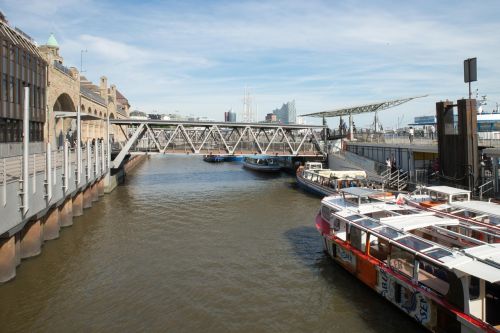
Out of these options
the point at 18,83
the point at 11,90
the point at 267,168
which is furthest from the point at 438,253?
the point at 267,168

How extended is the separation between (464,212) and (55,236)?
22250mm

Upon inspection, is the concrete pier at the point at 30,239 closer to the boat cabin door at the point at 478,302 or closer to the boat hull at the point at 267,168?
the boat cabin door at the point at 478,302

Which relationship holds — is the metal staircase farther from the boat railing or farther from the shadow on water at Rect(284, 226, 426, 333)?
the shadow on water at Rect(284, 226, 426, 333)

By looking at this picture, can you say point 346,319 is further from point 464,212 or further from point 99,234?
point 99,234

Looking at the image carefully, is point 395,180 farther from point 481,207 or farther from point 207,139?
point 207,139

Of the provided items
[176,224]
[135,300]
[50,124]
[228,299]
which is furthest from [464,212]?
[50,124]

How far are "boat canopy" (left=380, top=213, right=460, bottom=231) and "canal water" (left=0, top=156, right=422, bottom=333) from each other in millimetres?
2927

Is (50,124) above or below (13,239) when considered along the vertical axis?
above

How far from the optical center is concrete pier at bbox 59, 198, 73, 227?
25.9 metres

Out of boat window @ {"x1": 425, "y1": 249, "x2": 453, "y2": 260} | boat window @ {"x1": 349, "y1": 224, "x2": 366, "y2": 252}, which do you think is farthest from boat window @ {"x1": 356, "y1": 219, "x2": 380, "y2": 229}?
boat window @ {"x1": 425, "y1": 249, "x2": 453, "y2": 260}

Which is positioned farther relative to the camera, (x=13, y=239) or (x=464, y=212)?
(x=464, y=212)

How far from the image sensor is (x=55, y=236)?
23156mm

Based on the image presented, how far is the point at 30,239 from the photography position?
1905cm

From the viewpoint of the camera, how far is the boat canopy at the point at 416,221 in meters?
14.9
